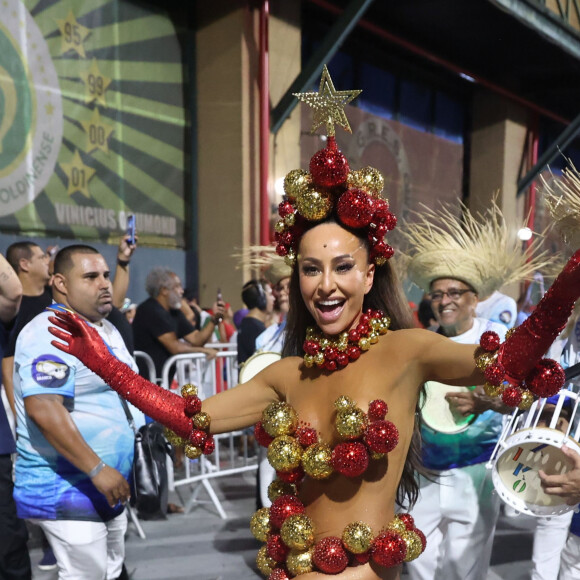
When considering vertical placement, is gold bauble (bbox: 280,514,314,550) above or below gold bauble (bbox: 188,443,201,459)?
below

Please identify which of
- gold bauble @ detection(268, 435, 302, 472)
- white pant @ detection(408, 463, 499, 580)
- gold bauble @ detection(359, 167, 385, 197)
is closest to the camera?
gold bauble @ detection(268, 435, 302, 472)

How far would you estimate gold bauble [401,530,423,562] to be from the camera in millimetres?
1842

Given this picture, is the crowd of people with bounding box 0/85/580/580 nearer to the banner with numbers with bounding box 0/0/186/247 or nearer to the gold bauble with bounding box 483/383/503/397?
the gold bauble with bounding box 483/383/503/397

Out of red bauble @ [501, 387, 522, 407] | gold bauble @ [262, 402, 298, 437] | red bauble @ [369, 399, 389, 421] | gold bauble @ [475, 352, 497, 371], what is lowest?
gold bauble @ [262, 402, 298, 437]

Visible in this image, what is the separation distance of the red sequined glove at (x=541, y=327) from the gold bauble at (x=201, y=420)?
0.88 metres

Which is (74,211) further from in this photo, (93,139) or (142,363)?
(142,363)

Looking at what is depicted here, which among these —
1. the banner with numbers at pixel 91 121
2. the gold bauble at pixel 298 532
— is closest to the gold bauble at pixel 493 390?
the gold bauble at pixel 298 532

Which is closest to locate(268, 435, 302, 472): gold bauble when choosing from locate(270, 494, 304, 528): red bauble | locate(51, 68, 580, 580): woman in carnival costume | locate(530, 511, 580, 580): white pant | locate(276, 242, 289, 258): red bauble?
locate(51, 68, 580, 580): woman in carnival costume

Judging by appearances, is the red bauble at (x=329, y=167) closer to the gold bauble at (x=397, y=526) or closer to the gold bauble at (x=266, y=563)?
the gold bauble at (x=397, y=526)

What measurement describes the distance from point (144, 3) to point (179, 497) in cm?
586

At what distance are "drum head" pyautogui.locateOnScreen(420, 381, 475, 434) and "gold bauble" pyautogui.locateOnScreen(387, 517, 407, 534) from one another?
1054 millimetres

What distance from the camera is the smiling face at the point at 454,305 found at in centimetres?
344

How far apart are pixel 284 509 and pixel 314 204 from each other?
88 cm

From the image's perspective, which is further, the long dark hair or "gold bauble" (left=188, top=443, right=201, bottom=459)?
the long dark hair
